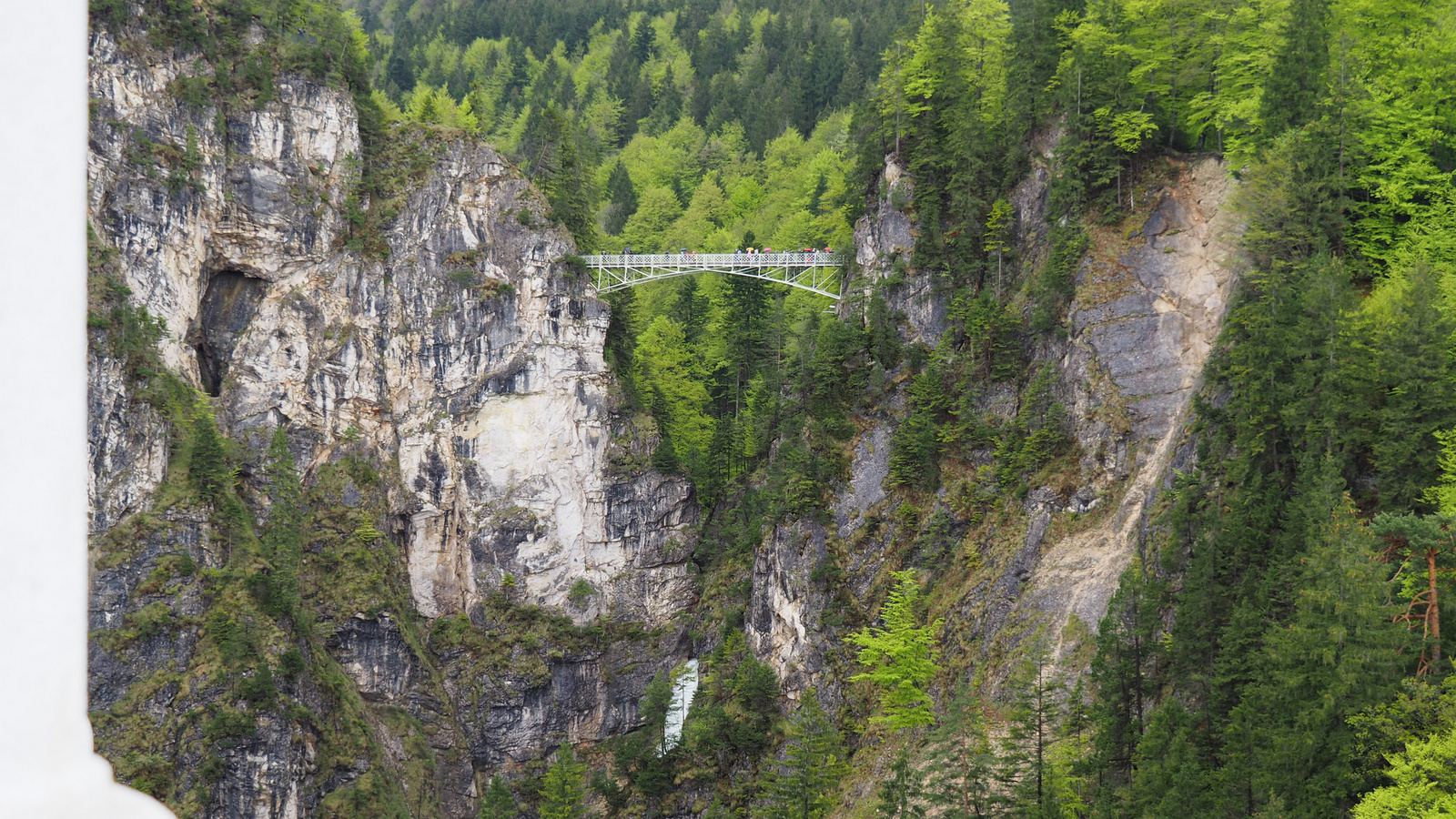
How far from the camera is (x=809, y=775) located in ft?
117

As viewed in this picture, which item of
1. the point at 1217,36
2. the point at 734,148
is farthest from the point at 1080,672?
the point at 734,148

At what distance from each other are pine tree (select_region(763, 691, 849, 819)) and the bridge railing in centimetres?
2272

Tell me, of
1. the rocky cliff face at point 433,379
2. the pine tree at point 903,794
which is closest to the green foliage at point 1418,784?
the pine tree at point 903,794

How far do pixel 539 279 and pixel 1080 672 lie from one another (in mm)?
34748

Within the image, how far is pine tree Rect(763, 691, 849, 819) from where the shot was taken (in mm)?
35438

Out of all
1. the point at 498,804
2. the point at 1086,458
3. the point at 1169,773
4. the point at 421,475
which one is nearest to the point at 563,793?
the point at 498,804

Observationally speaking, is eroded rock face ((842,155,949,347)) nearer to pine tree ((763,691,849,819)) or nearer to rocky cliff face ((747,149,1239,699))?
rocky cliff face ((747,149,1239,699))

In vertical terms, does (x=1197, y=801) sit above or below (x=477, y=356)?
below

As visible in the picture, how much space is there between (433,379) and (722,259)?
15.4 metres

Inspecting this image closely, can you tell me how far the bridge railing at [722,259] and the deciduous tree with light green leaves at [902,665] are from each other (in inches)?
802

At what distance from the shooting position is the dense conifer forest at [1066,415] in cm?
2270

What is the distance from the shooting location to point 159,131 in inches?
2062

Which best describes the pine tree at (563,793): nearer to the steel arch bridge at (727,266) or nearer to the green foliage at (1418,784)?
the steel arch bridge at (727,266)

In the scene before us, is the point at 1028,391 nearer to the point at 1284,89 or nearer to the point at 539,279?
the point at 1284,89
